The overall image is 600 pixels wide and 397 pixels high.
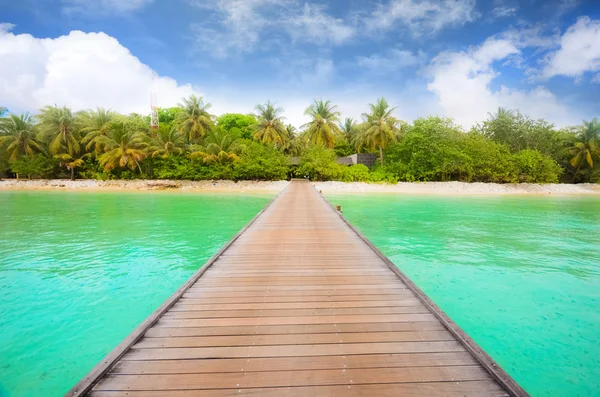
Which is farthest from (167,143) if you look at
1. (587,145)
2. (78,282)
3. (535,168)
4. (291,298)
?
(587,145)

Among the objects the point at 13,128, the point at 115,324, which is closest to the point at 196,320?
the point at 115,324

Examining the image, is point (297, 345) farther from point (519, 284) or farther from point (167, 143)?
point (167, 143)

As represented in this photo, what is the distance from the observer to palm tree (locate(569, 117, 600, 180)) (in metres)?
31.5

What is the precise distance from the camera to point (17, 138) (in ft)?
108

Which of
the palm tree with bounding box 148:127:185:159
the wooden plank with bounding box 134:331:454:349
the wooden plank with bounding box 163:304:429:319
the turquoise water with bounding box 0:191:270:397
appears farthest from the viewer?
the palm tree with bounding box 148:127:185:159

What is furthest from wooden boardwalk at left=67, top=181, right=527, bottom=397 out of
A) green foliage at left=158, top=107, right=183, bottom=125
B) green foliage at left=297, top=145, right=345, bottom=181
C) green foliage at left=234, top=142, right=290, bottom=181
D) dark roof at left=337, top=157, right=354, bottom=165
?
green foliage at left=158, top=107, right=183, bottom=125

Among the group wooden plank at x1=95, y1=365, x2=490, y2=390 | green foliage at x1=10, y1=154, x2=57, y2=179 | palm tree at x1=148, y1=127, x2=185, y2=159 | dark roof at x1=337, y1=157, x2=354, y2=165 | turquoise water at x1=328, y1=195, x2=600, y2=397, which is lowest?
turquoise water at x1=328, y1=195, x2=600, y2=397

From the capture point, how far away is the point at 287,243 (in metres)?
6.82

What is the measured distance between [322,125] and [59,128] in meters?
28.6

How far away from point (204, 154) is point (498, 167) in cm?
2937

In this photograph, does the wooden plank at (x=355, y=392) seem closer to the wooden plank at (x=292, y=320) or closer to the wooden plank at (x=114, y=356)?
the wooden plank at (x=114, y=356)

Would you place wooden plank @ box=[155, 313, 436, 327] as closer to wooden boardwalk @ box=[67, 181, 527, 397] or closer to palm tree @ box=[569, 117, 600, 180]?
wooden boardwalk @ box=[67, 181, 527, 397]

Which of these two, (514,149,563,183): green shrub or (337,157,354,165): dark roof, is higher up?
(337,157,354,165): dark roof

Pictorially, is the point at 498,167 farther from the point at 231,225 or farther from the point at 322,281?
the point at 322,281
